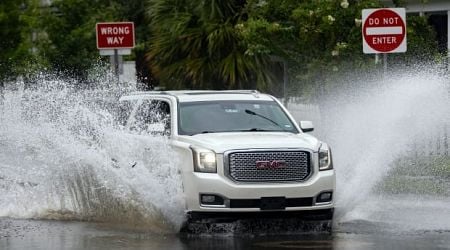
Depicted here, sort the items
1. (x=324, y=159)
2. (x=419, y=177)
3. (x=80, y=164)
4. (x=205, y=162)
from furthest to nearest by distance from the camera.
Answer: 1. (x=419, y=177)
2. (x=80, y=164)
3. (x=324, y=159)
4. (x=205, y=162)

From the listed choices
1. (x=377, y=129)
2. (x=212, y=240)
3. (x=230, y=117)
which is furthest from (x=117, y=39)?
(x=212, y=240)

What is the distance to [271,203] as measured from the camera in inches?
501

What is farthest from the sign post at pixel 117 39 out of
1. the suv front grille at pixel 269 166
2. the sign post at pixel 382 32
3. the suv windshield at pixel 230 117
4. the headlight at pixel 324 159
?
the suv front grille at pixel 269 166

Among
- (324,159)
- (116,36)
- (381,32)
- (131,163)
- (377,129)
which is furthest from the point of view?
(116,36)

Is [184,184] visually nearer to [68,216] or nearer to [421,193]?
[68,216]

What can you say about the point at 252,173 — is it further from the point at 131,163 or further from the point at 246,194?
the point at 131,163

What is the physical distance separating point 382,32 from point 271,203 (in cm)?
692

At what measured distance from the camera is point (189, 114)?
563 inches

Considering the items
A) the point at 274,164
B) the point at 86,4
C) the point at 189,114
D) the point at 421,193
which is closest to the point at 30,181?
the point at 189,114

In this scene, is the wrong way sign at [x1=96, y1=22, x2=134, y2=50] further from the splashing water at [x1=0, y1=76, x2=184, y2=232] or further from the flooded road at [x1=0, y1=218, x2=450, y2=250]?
the flooded road at [x1=0, y1=218, x2=450, y2=250]

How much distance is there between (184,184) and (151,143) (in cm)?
88

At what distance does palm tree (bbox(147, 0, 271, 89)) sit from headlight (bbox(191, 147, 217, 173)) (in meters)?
11.7

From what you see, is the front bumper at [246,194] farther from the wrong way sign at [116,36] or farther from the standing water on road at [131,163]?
the wrong way sign at [116,36]

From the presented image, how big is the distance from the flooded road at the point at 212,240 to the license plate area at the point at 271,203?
0.33 meters
